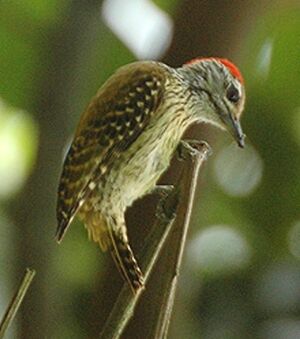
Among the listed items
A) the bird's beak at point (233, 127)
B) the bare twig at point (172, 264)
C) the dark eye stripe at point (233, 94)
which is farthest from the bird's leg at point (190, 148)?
the dark eye stripe at point (233, 94)

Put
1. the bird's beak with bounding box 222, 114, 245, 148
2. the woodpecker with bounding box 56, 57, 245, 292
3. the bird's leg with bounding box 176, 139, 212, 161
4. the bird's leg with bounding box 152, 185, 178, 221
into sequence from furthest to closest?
the bird's beak with bounding box 222, 114, 245, 148 → the woodpecker with bounding box 56, 57, 245, 292 → the bird's leg with bounding box 176, 139, 212, 161 → the bird's leg with bounding box 152, 185, 178, 221

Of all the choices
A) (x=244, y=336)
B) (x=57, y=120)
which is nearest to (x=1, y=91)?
(x=57, y=120)

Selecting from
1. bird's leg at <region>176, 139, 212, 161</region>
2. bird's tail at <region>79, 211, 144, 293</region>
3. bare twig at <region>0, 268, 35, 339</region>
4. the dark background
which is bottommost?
the dark background

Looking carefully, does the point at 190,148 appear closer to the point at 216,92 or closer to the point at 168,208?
the point at 168,208

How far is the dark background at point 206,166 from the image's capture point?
237cm

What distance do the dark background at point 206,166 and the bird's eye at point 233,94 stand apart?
0.24m

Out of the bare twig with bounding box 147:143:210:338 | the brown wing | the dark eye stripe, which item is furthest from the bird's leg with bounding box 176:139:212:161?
the dark eye stripe

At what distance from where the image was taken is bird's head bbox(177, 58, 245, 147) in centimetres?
197

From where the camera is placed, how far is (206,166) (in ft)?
7.78

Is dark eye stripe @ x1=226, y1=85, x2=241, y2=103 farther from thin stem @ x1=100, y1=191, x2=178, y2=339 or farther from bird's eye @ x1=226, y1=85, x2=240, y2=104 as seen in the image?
thin stem @ x1=100, y1=191, x2=178, y2=339

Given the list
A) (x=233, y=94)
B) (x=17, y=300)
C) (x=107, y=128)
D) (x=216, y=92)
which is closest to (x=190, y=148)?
(x=17, y=300)

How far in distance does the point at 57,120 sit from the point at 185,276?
0.43m

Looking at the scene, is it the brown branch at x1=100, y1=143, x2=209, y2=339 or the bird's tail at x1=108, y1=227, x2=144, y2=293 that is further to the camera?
the bird's tail at x1=108, y1=227, x2=144, y2=293

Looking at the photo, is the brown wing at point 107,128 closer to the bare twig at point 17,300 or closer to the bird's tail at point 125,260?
the bird's tail at point 125,260
